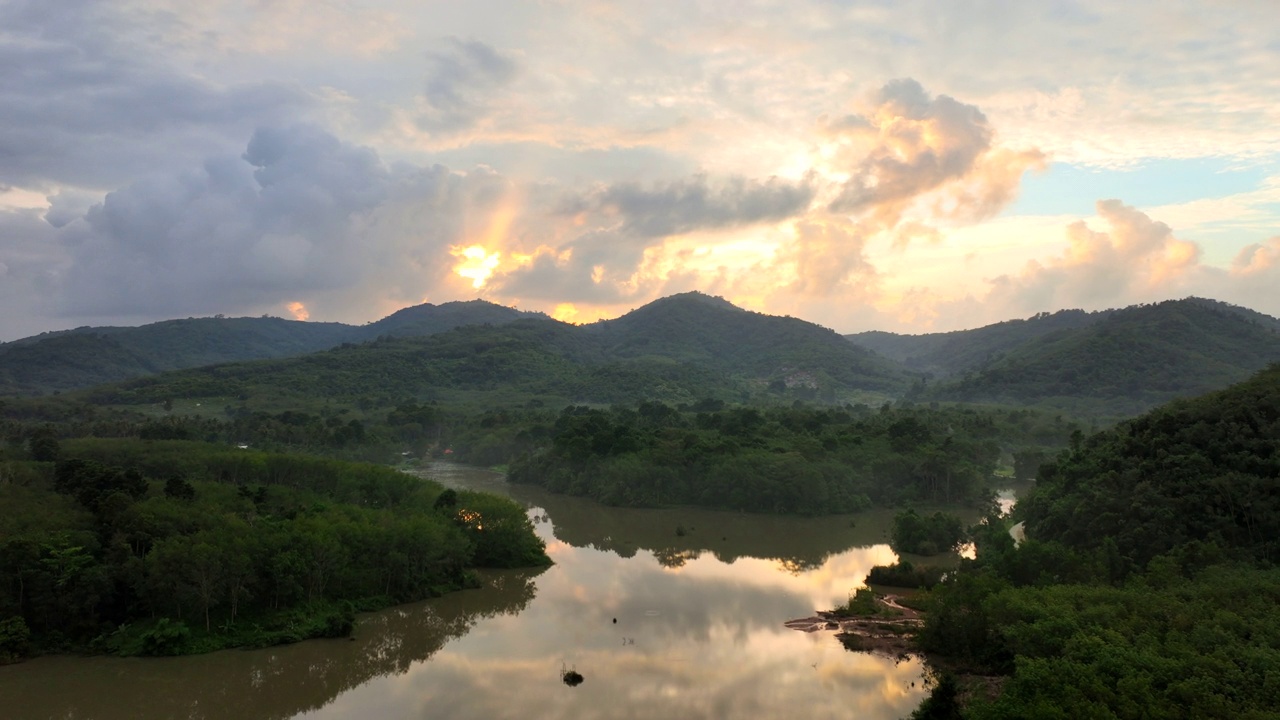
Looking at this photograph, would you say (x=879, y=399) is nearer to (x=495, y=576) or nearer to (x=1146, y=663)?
(x=495, y=576)

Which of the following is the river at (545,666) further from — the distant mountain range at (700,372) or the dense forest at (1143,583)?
the distant mountain range at (700,372)

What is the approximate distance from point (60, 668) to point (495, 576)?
54.3ft

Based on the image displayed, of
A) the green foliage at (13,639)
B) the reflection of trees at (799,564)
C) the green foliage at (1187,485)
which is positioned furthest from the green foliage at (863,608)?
the green foliage at (13,639)

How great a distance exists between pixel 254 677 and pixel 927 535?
32.8 meters

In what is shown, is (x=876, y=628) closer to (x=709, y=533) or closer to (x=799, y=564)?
(x=799, y=564)

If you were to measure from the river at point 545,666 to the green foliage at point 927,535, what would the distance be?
6278 mm

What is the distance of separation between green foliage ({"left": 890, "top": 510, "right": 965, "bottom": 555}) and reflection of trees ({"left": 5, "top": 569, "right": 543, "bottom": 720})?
24542mm

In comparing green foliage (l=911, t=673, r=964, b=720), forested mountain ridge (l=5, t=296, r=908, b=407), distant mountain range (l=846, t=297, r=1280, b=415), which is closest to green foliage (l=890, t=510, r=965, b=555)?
green foliage (l=911, t=673, r=964, b=720)

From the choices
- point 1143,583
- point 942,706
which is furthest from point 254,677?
point 1143,583

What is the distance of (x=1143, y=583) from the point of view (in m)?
22.6

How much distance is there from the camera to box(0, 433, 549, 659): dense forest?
80.7 ft

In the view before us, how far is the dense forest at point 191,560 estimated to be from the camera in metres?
24.6

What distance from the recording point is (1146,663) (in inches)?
648

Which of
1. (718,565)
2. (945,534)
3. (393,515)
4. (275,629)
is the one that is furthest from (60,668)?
(945,534)
